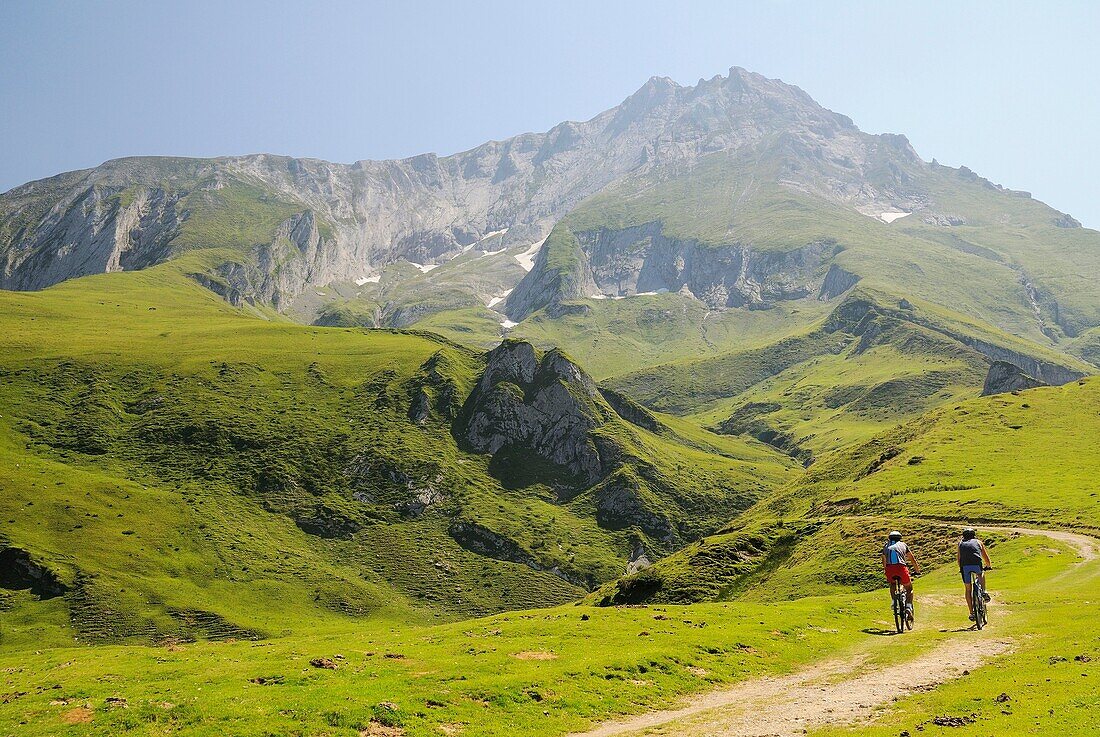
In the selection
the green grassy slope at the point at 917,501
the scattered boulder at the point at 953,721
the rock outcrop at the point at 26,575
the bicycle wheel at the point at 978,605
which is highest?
the scattered boulder at the point at 953,721

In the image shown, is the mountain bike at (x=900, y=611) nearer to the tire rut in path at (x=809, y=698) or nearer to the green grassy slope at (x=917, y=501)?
the tire rut in path at (x=809, y=698)

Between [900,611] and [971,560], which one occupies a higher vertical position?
[971,560]

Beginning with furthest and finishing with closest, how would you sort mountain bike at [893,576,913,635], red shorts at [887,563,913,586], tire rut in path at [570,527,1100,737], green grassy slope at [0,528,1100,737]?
mountain bike at [893,576,913,635]
red shorts at [887,563,913,586]
green grassy slope at [0,528,1100,737]
tire rut in path at [570,527,1100,737]

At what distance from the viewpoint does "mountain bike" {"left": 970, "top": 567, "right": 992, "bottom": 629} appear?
37.6 m

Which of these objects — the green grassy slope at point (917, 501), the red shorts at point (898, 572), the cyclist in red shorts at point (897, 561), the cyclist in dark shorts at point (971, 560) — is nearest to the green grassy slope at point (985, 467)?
the green grassy slope at point (917, 501)

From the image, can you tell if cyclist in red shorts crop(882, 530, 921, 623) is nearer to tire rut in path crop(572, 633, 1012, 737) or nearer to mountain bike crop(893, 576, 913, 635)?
mountain bike crop(893, 576, 913, 635)

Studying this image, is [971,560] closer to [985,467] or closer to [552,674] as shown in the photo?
[552,674]

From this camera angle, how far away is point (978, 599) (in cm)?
3762

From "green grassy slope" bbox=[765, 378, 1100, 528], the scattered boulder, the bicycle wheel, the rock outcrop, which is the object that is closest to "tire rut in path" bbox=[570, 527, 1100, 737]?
the bicycle wheel

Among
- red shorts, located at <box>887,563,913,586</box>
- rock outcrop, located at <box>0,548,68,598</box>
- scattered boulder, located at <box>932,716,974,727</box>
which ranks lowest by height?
rock outcrop, located at <box>0,548,68,598</box>

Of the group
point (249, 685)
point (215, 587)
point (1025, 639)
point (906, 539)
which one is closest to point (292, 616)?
point (215, 587)

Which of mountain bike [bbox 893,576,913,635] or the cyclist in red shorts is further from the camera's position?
mountain bike [bbox 893,576,913,635]

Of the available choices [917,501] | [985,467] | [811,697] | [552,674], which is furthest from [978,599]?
[985,467]

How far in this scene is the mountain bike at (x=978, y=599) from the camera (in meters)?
37.6
